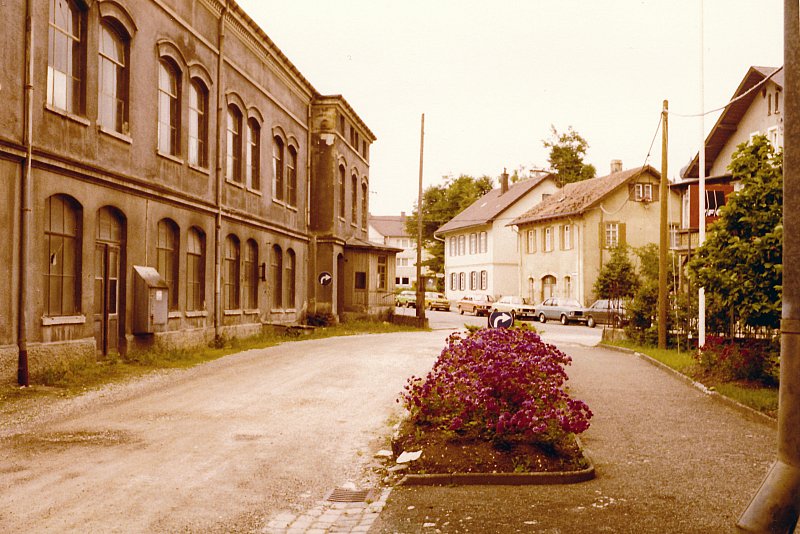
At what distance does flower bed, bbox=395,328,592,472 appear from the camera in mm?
8016

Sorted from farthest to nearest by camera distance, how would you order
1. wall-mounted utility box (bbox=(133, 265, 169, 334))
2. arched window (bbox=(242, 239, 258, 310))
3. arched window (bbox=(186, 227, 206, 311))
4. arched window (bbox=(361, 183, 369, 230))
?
arched window (bbox=(361, 183, 369, 230)), arched window (bbox=(242, 239, 258, 310)), arched window (bbox=(186, 227, 206, 311)), wall-mounted utility box (bbox=(133, 265, 169, 334))

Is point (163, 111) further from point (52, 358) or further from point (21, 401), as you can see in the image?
point (21, 401)

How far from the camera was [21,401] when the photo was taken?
1226 cm

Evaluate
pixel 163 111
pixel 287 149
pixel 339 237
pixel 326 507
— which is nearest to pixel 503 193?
pixel 339 237

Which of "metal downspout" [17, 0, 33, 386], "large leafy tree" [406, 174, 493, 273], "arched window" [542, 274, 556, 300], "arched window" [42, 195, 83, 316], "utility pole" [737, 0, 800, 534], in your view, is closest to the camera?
"utility pole" [737, 0, 800, 534]

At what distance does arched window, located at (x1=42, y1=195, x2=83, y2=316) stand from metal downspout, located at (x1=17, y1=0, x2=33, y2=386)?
924 millimetres

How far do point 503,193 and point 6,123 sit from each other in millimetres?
59085

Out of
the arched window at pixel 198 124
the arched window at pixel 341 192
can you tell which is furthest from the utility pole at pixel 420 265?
the arched window at pixel 198 124

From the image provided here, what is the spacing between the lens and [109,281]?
17547 mm

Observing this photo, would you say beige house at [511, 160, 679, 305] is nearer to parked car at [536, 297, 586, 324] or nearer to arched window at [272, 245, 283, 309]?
parked car at [536, 297, 586, 324]

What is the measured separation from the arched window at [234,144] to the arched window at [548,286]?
3372cm

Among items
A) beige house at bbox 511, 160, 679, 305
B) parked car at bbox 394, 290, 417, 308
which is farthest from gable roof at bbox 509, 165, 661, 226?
parked car at bbox 394, 290, 417, 308

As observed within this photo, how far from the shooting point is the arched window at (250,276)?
86.2 feet

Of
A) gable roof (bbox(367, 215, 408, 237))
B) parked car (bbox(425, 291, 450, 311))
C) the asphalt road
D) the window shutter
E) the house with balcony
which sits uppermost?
gable roof (bbox(367, 215, 408, 237))
